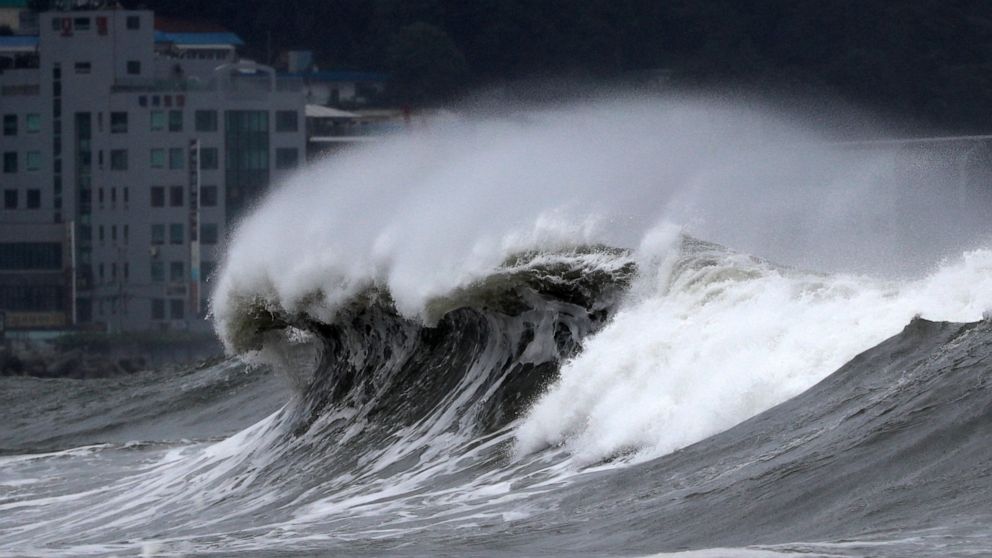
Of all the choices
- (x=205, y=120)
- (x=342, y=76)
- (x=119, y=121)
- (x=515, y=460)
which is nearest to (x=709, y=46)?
(x=342, y=76)

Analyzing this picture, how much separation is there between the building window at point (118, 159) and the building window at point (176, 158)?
8.87 feet

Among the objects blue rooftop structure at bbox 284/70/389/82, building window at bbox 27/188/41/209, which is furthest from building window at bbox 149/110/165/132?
blue rooftop structure at bbox 284/70/389/82

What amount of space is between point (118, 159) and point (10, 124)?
8742 millimetres

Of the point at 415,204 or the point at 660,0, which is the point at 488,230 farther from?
the point at 660,0

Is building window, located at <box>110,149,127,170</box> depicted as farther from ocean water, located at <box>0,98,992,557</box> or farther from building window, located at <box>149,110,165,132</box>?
ocean water, located at <box>0,98,992,557</box>

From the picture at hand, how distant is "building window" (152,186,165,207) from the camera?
81188 millimetres

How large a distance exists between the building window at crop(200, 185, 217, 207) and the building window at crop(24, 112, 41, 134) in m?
10.9

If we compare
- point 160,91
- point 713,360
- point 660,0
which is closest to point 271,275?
point 713,360

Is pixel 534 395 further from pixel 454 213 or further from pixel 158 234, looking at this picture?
pixel 158 234

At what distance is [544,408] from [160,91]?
6898cm

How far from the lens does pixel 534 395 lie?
16125mm

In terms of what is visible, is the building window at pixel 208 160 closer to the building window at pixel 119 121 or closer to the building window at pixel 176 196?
the building window at pixel 176 196

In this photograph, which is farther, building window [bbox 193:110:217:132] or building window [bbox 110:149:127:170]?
building window [bbox 110:149:127:170]

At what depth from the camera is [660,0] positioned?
11188 centimetres
